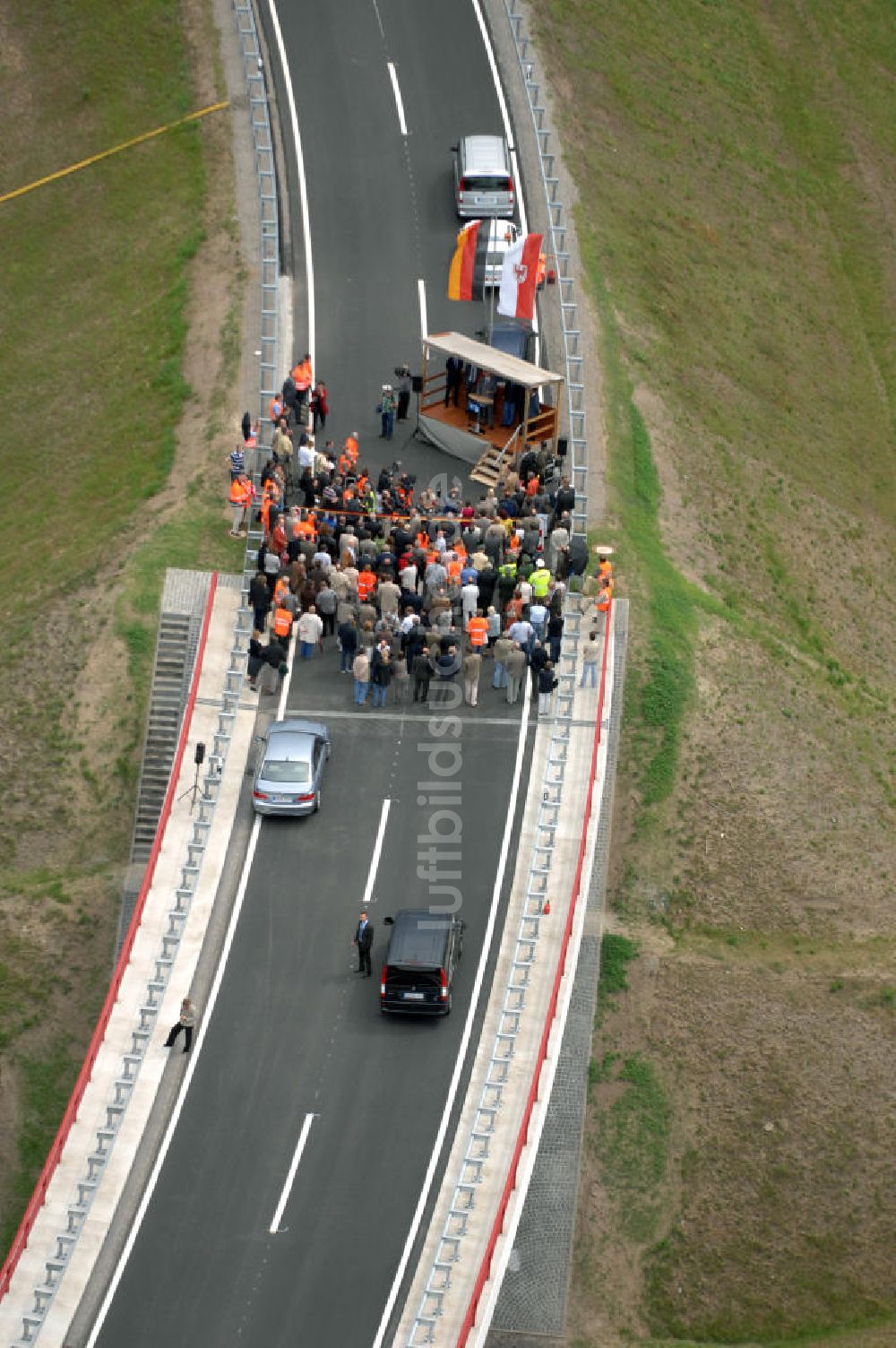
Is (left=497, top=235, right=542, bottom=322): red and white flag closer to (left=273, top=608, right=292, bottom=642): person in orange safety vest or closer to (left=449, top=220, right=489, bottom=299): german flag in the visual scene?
(left=449, top=220, right=489, bottom=299): german flag

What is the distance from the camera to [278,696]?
2160 inches

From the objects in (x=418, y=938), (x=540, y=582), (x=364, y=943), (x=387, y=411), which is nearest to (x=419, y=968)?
→ (x=418, y=938)

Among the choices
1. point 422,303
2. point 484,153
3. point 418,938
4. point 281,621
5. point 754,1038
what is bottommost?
point 754,1038

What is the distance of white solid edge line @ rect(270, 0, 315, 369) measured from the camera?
66.2 meters

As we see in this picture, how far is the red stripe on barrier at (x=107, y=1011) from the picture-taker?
4391 centimetres

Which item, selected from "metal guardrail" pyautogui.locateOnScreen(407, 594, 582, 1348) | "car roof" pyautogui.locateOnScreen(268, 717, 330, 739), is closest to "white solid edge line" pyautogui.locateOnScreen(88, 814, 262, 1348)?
"car roof" pyautogui.locateOnScreen(268, 717, 330, 739)

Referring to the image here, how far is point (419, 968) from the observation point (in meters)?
47.5

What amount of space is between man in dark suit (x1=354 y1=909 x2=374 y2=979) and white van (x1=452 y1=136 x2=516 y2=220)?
27289 mm

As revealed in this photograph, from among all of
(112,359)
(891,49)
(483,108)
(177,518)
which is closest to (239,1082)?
(177,518)

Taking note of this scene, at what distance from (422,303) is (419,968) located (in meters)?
25.3

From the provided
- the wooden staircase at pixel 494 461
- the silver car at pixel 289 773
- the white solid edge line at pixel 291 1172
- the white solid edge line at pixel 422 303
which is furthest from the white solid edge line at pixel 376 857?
the white solid edge line at pixel 422 303

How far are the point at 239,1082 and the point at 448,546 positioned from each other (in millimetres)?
14322

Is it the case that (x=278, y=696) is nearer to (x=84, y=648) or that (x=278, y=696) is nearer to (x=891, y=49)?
(x=84, y=648)

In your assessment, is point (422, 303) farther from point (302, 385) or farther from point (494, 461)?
point (494, 461)
